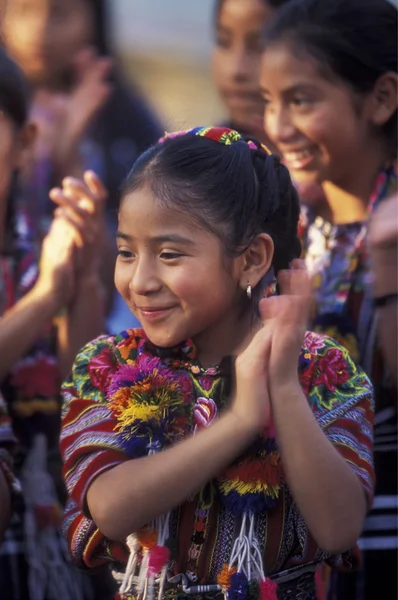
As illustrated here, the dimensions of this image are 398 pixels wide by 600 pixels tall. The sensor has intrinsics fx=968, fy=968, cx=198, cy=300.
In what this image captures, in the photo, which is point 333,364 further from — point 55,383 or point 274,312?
point 55,383

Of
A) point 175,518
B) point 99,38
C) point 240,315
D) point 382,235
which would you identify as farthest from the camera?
point 99,38

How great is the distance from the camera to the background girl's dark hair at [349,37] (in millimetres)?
2551

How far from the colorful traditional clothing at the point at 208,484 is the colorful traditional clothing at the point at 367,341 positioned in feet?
1.71

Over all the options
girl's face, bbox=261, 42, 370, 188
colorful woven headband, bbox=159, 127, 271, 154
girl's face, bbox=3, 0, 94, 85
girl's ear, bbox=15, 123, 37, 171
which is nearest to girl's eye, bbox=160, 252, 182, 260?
colorful woven headband, bbox=159, 127, 271, 154

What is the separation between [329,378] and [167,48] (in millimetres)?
3395

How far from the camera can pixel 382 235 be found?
7.26 feet

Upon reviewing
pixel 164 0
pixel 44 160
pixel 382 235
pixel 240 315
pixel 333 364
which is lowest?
pixel 333 364

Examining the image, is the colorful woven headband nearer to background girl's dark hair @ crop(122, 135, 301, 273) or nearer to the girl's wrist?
background girl's dark hair @ crop(122, 135, 301, 273)

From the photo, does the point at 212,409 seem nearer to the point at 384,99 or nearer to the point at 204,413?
the point at 204,413

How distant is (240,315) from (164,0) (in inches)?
130

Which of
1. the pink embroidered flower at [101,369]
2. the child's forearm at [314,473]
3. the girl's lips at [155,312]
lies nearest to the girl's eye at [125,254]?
the girl's lips at [155,312]

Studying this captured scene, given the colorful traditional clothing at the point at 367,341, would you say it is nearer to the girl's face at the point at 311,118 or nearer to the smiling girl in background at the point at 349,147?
the smiling girl in background at the point at 349,147

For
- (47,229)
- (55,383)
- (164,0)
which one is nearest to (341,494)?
(55,383)

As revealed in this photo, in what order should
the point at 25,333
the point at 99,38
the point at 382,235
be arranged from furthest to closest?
1. the point at 99,38
2. the point at 25,333
3. the point at 382,235
